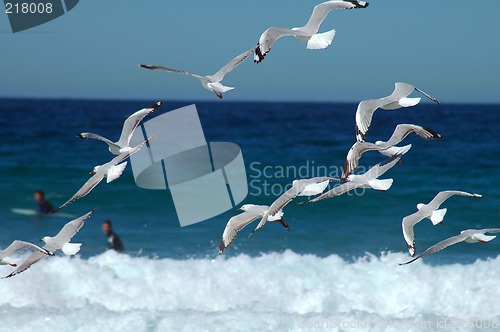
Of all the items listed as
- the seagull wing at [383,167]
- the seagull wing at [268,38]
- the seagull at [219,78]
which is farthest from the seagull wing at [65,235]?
the seagull wing at [383,167]

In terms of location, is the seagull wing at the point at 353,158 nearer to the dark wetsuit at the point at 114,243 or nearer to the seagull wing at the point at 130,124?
the seagull wing at the point at 130,124

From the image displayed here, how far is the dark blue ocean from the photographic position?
31.9 ft

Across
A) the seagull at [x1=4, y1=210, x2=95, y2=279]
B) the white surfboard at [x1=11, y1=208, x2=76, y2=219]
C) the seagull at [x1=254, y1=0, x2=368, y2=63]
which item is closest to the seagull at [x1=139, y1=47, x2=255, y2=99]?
the seagull at [x1=254, y1=0, x2=368, y2=63]

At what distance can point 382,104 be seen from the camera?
8211mm

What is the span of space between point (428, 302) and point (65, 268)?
17.0ft

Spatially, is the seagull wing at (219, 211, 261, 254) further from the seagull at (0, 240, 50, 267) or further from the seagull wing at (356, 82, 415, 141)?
the seagull at (0, 240, 50, 267)

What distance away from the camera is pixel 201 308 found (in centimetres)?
1078

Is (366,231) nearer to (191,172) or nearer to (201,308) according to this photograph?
(201,308)

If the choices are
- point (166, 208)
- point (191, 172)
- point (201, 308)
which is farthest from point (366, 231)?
point (191, 172)

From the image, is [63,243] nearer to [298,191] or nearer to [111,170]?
[111,170]

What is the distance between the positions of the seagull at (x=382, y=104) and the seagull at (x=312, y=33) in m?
0.74

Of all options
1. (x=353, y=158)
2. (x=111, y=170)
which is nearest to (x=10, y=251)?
(x=111, y=170)

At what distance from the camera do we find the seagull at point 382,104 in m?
7.81

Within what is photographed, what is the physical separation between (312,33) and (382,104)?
1.03m
